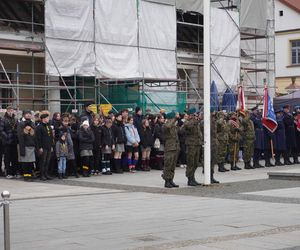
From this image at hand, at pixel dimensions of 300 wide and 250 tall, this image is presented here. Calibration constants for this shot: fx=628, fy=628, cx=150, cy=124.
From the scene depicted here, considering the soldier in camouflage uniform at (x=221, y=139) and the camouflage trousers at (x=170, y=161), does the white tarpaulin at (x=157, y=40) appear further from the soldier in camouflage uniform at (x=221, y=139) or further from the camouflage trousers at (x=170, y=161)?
the camouflage trousers at (x=170, y=161)

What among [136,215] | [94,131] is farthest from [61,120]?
[136,215]

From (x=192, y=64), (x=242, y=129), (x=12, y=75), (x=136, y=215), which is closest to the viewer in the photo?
(x=136, y=215)

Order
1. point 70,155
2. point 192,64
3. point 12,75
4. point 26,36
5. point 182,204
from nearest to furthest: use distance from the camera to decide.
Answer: point 182,204, point 70,155, point 26,36, point 12,75, point 192,64

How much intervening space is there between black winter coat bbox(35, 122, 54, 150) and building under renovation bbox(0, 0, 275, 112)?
3.85m

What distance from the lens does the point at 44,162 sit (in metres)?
17.7

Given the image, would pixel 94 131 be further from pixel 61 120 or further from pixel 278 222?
pixel 278 222

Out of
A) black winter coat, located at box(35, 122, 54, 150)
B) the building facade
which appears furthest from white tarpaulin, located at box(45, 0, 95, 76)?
the building facade

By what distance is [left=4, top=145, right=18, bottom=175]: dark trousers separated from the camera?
18.3 metres

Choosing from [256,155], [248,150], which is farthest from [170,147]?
[256,155]

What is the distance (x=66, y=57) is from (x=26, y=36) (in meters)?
1.74

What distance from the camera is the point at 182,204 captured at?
505 inches

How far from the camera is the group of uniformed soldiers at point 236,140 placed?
15852 mm

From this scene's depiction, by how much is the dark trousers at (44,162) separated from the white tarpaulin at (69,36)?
6.84 meters

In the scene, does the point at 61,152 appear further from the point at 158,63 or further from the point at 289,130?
the point at 158,63
